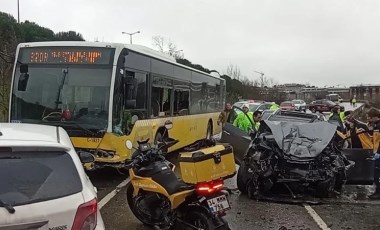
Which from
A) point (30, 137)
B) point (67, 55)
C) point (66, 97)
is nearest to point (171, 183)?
point (30, 137)

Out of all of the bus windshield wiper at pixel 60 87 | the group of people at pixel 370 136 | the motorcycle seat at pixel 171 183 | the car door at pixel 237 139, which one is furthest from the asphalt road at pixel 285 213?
the bus windshield wiper at pixel 60 87

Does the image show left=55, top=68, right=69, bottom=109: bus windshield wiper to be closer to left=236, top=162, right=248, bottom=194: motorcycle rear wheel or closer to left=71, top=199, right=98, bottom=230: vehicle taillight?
left=236, top=162, right=248, bottom=194: motorcycle rear wheel

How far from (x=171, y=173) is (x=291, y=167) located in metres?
3.13

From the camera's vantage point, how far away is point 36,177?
313 cm

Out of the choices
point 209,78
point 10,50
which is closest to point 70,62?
point 209,78

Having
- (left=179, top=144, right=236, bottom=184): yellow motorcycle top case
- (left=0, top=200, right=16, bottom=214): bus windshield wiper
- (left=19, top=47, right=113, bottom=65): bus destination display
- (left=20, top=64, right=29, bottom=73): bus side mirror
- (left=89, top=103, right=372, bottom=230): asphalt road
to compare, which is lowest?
(left=89, top=103, right=372, bottom=230): asphalt road

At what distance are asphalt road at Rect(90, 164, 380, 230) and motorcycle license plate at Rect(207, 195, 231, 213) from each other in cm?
156

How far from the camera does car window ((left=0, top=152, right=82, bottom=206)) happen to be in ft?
9.83

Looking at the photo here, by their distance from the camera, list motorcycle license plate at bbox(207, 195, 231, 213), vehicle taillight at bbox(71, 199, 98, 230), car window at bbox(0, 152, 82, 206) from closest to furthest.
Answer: car window at bbox(0, 152, 82, 206) → vehicle taillight at bbox(71, 199, 98, 230) → motorcycle license plate at bbox(207, 195, 231, 213)

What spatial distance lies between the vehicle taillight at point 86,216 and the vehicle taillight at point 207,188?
2061mm

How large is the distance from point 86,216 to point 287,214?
479 centimetres

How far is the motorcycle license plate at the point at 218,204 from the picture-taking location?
5.18 meters

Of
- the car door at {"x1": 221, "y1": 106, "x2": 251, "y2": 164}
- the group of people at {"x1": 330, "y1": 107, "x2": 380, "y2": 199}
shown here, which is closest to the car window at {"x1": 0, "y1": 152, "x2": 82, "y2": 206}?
the car door at {"x1": 221, "y1": 106, "x2": 251, "y2": 164}

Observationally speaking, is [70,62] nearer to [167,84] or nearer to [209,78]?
[167,84]
